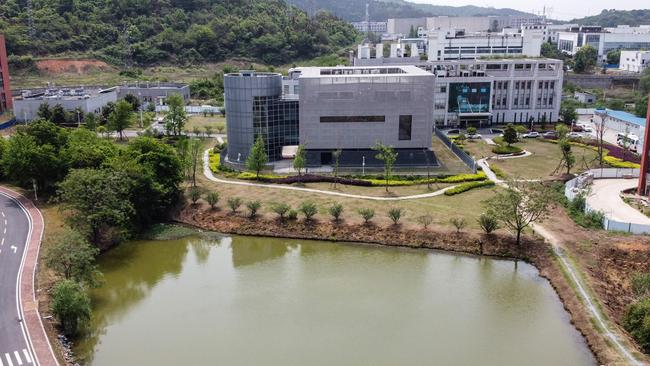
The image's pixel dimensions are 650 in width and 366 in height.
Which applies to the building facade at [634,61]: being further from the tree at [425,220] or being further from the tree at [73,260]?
the tree at [73,260]

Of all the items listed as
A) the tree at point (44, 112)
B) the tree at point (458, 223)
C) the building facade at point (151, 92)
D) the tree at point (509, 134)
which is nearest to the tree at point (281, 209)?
the tree at point (458, 223)

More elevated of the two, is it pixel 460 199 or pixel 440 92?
pixel 440 92

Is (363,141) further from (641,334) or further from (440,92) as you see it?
(641,334)

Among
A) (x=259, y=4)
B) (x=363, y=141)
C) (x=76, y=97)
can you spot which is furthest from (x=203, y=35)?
(x=363, y=141)

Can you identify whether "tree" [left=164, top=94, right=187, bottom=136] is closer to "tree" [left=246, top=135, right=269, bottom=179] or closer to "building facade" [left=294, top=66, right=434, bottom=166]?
"building facade" [left=294, top=66, right=434, bottom=166]

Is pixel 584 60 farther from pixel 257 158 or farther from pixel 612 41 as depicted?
pixel 257 158
